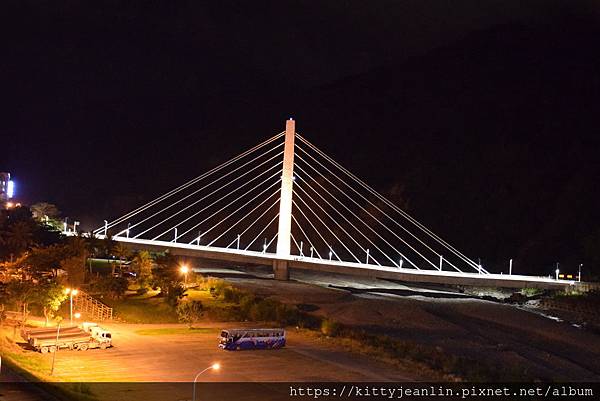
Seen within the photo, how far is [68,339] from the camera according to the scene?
646 inches

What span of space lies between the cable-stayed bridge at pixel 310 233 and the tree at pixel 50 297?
42.5ft

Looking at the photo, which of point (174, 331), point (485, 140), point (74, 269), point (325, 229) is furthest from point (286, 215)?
point (485, 140)

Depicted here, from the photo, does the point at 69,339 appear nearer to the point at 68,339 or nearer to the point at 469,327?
the point at 68,339

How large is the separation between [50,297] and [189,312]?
13.1ft

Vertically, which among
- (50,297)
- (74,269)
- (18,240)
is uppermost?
(18,240)

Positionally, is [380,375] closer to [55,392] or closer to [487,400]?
[487,400]

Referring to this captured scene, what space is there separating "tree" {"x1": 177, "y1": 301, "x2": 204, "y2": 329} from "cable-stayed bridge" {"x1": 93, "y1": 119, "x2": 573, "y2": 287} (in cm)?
1143

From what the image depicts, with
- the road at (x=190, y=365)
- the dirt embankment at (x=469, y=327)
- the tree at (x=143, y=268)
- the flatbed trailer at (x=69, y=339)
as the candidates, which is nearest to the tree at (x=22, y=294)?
the road at (x=190, y=365)

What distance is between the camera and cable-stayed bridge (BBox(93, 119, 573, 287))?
33.7 metres

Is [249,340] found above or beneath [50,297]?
beneath

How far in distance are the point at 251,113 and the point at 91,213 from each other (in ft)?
86.0

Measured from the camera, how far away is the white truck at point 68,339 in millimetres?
15961

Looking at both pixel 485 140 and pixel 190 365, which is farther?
pixel 485 140

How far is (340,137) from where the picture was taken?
3209 inches
